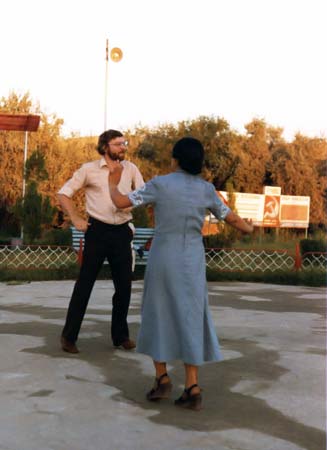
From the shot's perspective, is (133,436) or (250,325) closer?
(133,436)

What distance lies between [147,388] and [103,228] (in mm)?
1453

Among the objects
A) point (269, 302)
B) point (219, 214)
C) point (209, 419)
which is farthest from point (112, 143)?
point (269, 302)

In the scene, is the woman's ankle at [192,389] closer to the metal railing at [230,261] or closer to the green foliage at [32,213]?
the metal railing at [230,261]

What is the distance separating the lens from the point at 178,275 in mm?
4184

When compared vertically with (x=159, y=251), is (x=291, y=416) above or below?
below

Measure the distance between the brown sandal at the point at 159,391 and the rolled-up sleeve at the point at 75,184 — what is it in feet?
5.83

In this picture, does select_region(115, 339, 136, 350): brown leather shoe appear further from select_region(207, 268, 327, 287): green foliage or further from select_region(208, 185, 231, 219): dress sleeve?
select_region(207, 268, 327, 287): green foliage

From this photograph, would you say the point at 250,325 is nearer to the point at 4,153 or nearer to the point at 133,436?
the point at 133,436

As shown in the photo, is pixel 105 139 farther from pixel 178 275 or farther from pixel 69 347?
pixel 178 275

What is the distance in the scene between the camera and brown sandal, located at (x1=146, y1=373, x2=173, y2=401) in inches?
167

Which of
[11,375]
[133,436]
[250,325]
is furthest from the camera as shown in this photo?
[250,325]

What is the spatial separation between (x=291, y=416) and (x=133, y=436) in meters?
0.92

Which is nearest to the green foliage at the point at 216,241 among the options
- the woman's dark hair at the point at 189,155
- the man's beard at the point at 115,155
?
the man's beard at the point at 115,155

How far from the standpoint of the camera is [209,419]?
12.9 feet
